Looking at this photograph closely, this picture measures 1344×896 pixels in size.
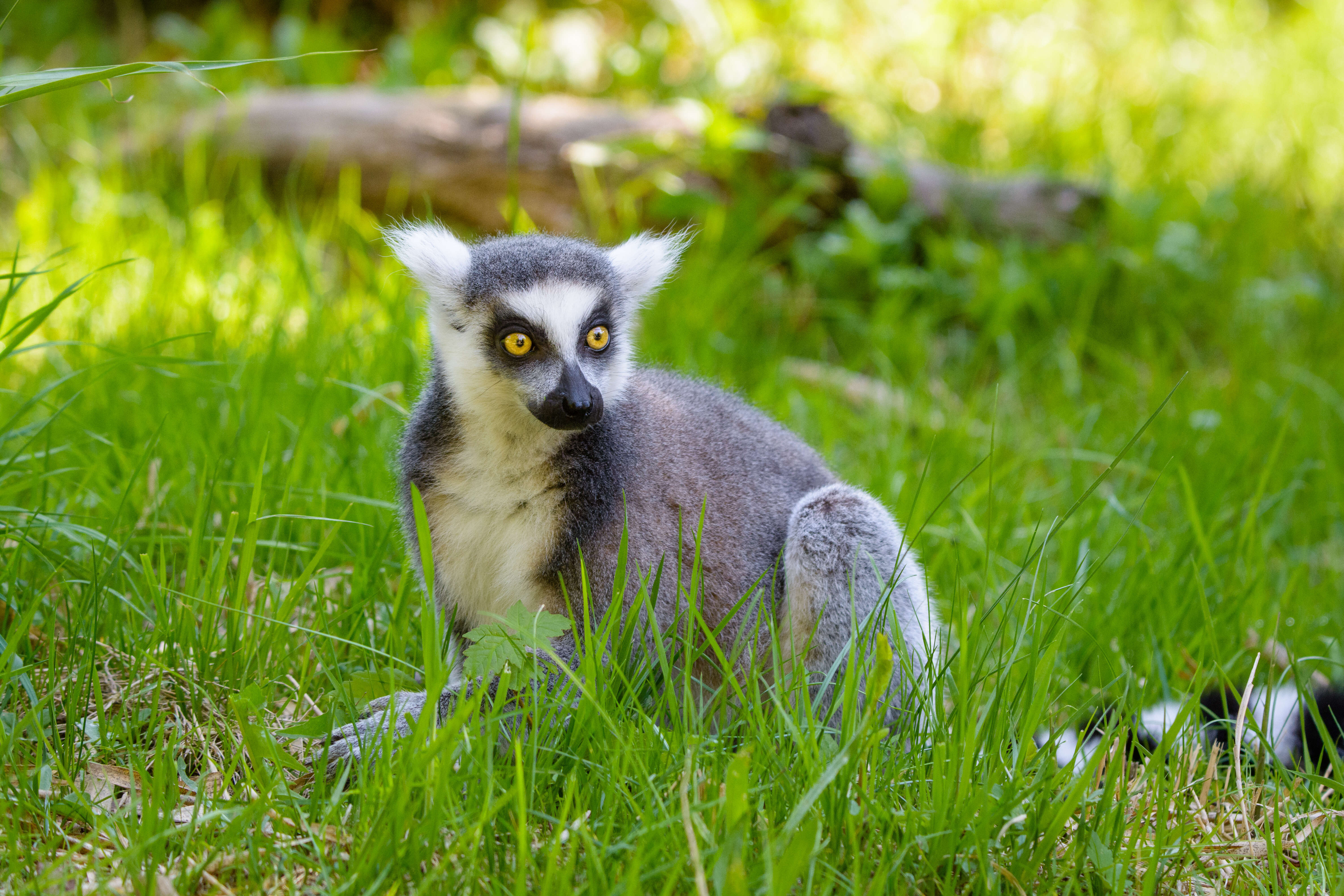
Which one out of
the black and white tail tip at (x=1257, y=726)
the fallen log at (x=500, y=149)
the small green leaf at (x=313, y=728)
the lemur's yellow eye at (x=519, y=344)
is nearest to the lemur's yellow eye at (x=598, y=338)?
the lemur's yellow eye at (x=519, y=344)

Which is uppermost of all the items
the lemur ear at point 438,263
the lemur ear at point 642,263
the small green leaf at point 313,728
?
the lemur ear at point 642,263

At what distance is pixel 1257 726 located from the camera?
249cm

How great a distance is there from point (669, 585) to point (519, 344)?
0.72 meters

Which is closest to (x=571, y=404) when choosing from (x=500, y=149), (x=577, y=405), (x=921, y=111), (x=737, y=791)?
(x=577, y=405)

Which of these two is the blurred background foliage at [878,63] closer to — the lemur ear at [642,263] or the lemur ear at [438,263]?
the lemur ear at [642,263]

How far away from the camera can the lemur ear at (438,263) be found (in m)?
2.75

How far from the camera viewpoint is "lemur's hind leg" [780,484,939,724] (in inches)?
→ 106

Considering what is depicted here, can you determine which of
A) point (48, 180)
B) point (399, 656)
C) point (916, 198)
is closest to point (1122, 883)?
point (399, 656)

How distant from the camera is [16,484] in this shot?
2.92 meters

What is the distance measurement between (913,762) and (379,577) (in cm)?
159

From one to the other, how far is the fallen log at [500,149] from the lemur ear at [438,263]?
10.4 ft

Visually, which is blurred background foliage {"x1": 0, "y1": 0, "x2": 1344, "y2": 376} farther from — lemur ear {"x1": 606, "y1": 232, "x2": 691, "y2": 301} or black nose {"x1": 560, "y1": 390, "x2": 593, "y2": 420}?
black nose {"x1": 560, "y1": 390, "x2": 593, "y2": 420}

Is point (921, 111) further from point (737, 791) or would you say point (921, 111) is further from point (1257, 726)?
point (737, 791)

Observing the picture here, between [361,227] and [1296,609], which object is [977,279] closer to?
[1296,609]
